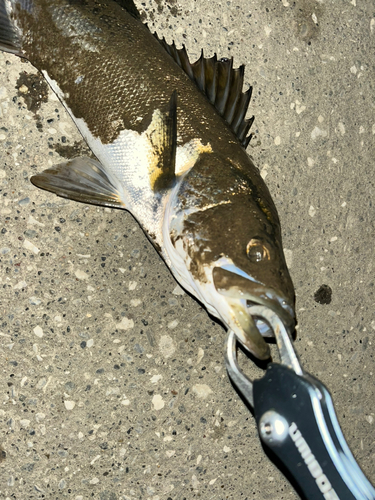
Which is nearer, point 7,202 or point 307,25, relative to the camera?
point 7,202

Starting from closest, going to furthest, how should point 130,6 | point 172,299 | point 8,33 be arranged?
point 8,33 → point 130,6 → point 172,299

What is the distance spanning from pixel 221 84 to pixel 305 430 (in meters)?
1.76

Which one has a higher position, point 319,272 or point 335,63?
point 335,63

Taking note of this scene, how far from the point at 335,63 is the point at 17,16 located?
2.09 m

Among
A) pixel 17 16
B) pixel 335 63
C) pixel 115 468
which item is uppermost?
pixel 335 63

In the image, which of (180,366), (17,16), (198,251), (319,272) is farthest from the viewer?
(319,272)

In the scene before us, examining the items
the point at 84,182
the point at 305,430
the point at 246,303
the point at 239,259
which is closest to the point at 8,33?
the point at 84,182

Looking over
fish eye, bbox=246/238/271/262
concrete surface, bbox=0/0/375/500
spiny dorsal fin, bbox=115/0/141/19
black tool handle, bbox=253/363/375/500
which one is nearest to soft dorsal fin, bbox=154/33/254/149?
spiny dorsal fin, bbox=115/0/141/19

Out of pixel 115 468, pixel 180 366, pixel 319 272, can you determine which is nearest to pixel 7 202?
pixel 180 366

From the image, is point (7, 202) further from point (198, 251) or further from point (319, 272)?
point (319, 272)

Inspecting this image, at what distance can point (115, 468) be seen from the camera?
2705 mm

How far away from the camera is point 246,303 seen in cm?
217

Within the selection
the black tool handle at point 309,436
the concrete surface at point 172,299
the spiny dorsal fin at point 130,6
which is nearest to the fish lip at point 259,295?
the black tool handle at point 309,436

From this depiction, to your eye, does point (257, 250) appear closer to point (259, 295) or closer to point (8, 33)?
point (259, 295)
